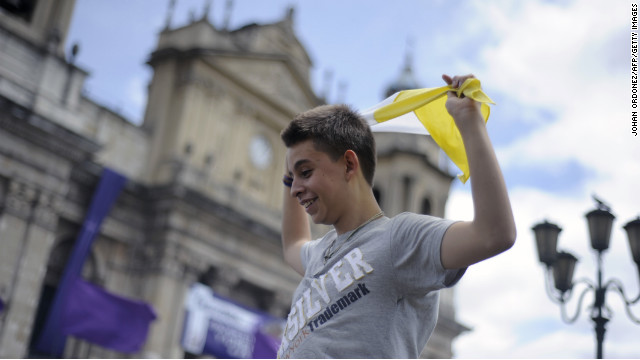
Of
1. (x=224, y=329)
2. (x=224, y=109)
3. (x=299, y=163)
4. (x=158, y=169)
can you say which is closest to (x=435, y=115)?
(x=299, y=163)

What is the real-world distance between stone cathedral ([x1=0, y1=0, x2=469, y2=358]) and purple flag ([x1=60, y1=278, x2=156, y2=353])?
86 centimetres

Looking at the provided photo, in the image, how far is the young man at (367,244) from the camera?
162cm

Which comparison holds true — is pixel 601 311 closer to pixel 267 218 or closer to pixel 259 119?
pixel 267 218

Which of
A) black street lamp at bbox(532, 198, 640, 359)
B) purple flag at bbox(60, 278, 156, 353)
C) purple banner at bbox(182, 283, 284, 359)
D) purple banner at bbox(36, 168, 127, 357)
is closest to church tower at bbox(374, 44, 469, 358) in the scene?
purple banner at bbox(182, 283, 284, 359)

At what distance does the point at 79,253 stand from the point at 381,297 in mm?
14532

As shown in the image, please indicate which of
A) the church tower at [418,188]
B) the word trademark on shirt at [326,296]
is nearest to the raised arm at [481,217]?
the word trademark on shirt at [326,296]

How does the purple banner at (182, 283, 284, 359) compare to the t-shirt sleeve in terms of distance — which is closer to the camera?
the t-shirt sleeve

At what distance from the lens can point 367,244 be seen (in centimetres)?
188

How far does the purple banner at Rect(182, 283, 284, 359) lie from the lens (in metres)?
15.5

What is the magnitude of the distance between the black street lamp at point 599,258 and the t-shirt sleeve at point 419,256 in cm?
693

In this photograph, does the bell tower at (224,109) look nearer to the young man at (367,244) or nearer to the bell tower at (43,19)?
the bell tower at (43,19)

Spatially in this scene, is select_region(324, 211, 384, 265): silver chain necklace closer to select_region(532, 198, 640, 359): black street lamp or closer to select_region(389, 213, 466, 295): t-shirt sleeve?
select_region(389, 213, 466, 295): t-shirt sleeve

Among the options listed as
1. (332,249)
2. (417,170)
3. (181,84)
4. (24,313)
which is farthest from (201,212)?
(332,249)

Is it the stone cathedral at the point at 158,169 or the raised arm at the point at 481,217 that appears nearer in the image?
the raised arm at the point at 481,217
